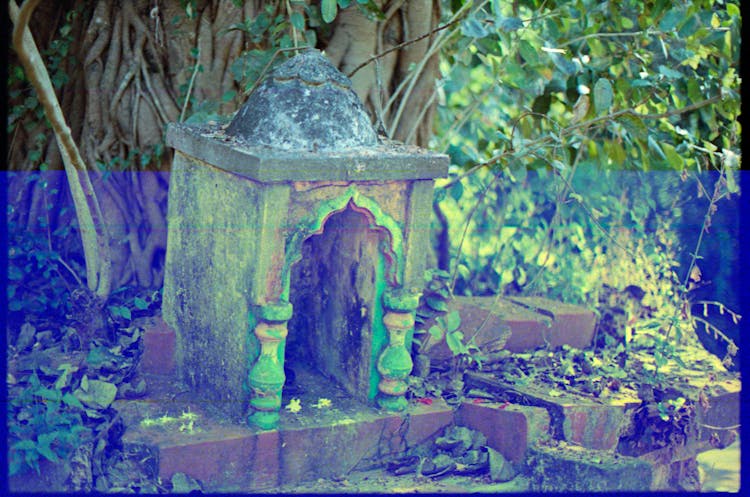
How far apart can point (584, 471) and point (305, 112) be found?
5.50 feet

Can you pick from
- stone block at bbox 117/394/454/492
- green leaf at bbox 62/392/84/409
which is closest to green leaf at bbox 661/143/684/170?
stone block at bbox 117/394/454/492

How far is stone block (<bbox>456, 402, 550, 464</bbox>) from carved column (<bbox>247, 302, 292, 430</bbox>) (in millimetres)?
824

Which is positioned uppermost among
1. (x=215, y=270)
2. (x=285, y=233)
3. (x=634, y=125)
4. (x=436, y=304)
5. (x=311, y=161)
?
(x=634, y=125)

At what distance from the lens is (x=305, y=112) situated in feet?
12.8

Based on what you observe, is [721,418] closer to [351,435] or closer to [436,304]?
[436,304]

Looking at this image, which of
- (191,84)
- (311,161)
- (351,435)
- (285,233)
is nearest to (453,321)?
(351,435)

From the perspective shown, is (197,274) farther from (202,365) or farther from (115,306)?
(115,306)

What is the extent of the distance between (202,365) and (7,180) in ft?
5.59

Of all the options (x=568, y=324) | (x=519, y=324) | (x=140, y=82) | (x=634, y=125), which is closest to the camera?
(x=634, y=125)

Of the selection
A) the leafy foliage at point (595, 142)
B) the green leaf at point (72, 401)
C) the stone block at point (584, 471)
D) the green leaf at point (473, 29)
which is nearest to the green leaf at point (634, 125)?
the leafy foliage at point (595, 142)

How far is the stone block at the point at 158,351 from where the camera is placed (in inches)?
173

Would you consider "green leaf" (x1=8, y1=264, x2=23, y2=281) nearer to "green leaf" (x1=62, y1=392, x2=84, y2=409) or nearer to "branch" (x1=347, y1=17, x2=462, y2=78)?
"green leaf" (x1=62, y1=392, x2=84, y2=409)

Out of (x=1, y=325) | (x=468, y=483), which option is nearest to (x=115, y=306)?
(x=1, y=325)

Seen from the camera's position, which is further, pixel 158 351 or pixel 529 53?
pixel 529 53
